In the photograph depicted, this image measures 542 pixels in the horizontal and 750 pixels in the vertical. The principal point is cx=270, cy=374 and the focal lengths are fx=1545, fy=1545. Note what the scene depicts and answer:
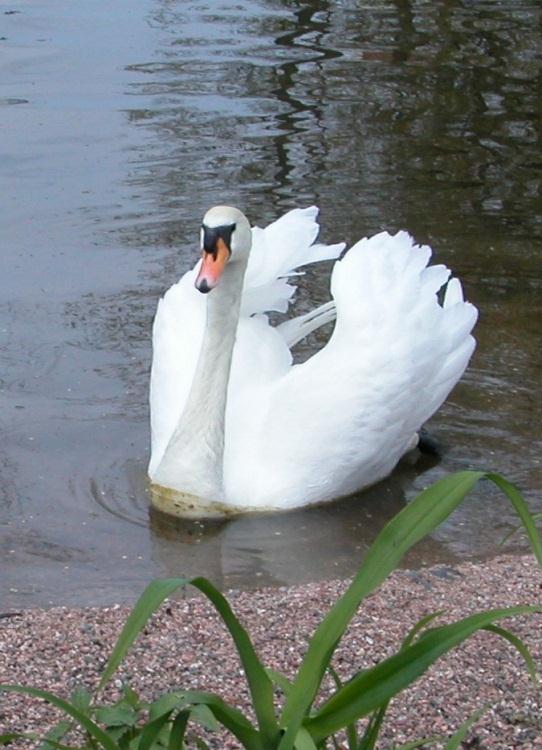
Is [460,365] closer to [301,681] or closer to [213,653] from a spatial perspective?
[213,653]

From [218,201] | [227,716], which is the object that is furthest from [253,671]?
[218,201]

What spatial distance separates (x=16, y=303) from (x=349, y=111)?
460 centimetres

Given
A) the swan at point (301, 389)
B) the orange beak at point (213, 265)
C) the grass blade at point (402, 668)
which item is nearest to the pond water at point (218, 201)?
the swan at point (301, 389)

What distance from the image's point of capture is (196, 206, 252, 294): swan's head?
5.63 m

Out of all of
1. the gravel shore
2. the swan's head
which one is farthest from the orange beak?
the gravel shore

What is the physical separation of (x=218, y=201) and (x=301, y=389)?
3794mm

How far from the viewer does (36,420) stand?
6578 mm

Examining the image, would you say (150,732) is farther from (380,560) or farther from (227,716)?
(380,560)

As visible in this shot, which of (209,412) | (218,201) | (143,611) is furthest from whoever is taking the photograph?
(218,201)

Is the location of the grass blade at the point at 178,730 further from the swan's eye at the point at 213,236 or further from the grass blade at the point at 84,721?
the swan's eye at the point at 213,236

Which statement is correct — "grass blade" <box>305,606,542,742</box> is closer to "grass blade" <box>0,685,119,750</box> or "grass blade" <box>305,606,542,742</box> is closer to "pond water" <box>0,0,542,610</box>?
"grass blade" <box>0,685,119,750</box>

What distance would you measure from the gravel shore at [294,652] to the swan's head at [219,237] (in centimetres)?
138

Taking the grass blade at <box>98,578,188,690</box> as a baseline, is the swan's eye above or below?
below

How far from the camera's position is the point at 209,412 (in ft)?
19.2
